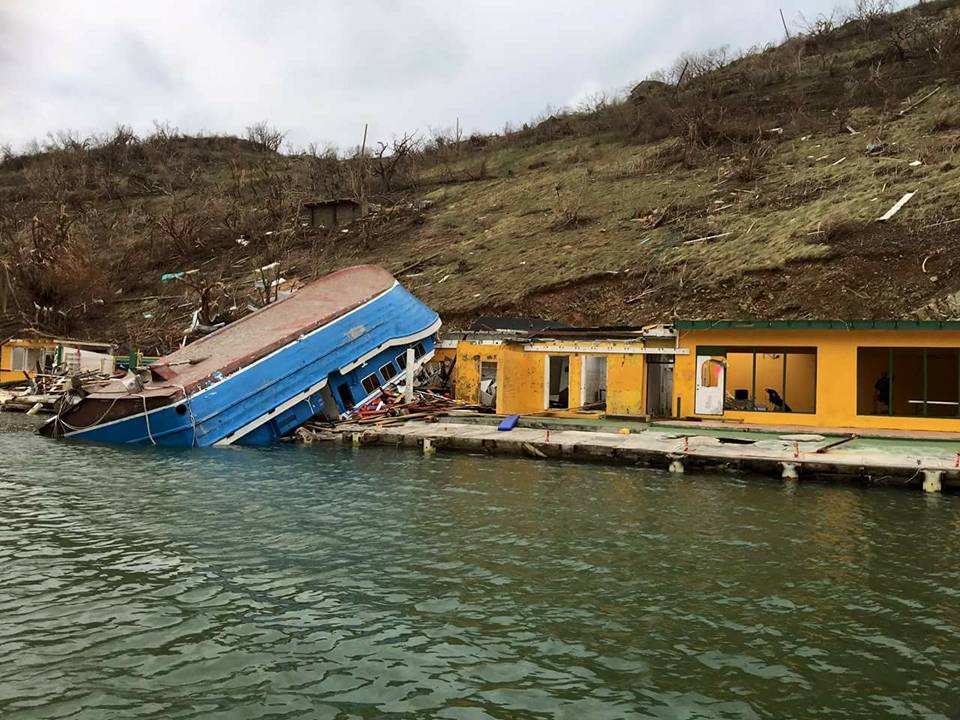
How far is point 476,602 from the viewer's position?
8086 millimetres

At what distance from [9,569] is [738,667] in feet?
26.0

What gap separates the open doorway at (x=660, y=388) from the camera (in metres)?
23.4

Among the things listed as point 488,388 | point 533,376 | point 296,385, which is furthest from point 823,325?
point 296,385

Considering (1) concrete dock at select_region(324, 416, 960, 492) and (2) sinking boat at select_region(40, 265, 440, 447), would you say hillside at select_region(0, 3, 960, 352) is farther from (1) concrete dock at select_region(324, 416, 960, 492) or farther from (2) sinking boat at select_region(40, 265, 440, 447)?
(1) concrete dock at select_region(324, 416, 960, 492)

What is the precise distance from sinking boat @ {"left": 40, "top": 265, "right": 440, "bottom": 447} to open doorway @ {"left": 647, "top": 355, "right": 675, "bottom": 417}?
8042mm

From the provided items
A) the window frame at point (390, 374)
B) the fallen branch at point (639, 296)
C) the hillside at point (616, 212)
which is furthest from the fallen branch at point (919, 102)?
the window frame at point (390, 374)

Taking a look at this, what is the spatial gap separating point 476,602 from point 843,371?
49.6 ft

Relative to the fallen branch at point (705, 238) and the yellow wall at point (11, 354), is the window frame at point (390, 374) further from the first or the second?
the yellow wall at point (11, 354)

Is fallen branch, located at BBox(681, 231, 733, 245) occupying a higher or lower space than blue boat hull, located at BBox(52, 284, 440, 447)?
higher

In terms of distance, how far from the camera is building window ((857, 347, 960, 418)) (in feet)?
65.5

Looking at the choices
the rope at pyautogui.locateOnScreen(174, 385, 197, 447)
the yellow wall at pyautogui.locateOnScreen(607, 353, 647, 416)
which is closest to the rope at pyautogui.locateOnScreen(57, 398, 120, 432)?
the rope at pyautogui.locateOnScreen(174, 385, 197, 447)

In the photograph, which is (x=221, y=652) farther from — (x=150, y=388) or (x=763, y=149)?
(x=763, y=149)

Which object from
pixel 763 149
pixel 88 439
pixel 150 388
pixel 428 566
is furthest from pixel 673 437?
pixel 763 149

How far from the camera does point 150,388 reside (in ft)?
68.4
